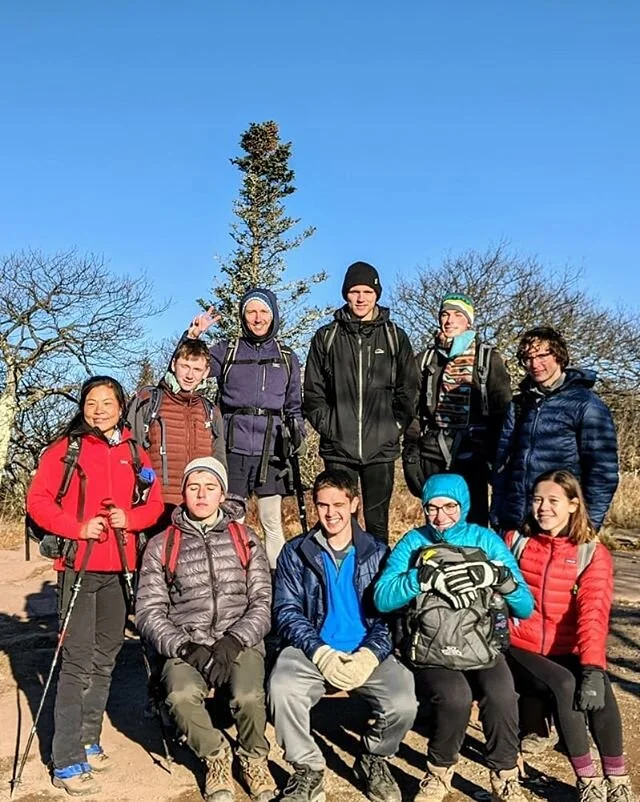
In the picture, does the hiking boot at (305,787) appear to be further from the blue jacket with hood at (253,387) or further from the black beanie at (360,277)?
the black beanie at (360,277)

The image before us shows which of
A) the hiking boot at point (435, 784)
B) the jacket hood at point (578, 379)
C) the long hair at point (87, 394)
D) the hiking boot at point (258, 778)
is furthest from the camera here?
the jacket hood at point (578, 379)

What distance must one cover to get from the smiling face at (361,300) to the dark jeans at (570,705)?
2.36 metres

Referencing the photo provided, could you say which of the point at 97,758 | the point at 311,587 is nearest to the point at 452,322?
the point at 311,587

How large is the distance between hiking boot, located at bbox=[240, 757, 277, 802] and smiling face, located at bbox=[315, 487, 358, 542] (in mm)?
1125

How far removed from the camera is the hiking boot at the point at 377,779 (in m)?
3.74

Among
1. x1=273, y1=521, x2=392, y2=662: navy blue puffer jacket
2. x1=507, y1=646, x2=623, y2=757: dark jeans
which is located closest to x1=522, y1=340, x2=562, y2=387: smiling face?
x1=273, y1=521, x2=392, y2=662: navy blue puffer jacket

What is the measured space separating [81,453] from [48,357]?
12.9 metres

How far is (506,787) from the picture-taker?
365cm

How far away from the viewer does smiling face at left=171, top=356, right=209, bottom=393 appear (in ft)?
16.6

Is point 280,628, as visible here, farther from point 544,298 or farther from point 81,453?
point 544,298

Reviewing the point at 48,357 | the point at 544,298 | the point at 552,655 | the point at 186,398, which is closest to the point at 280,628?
the point at 552,655

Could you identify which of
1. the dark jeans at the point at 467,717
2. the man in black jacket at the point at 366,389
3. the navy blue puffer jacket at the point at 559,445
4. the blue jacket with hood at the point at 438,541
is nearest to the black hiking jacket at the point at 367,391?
the man in black jacket at the point at 366,389

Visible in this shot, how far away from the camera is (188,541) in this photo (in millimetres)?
4199

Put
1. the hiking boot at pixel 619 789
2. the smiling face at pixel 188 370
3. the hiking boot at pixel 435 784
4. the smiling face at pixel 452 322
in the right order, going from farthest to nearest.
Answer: the smiling face at pixel 452 322 → the smiling face at pixel 188 370 → the hiking boot at pixel 435 784 → the hiking boot at pixel 619 789
